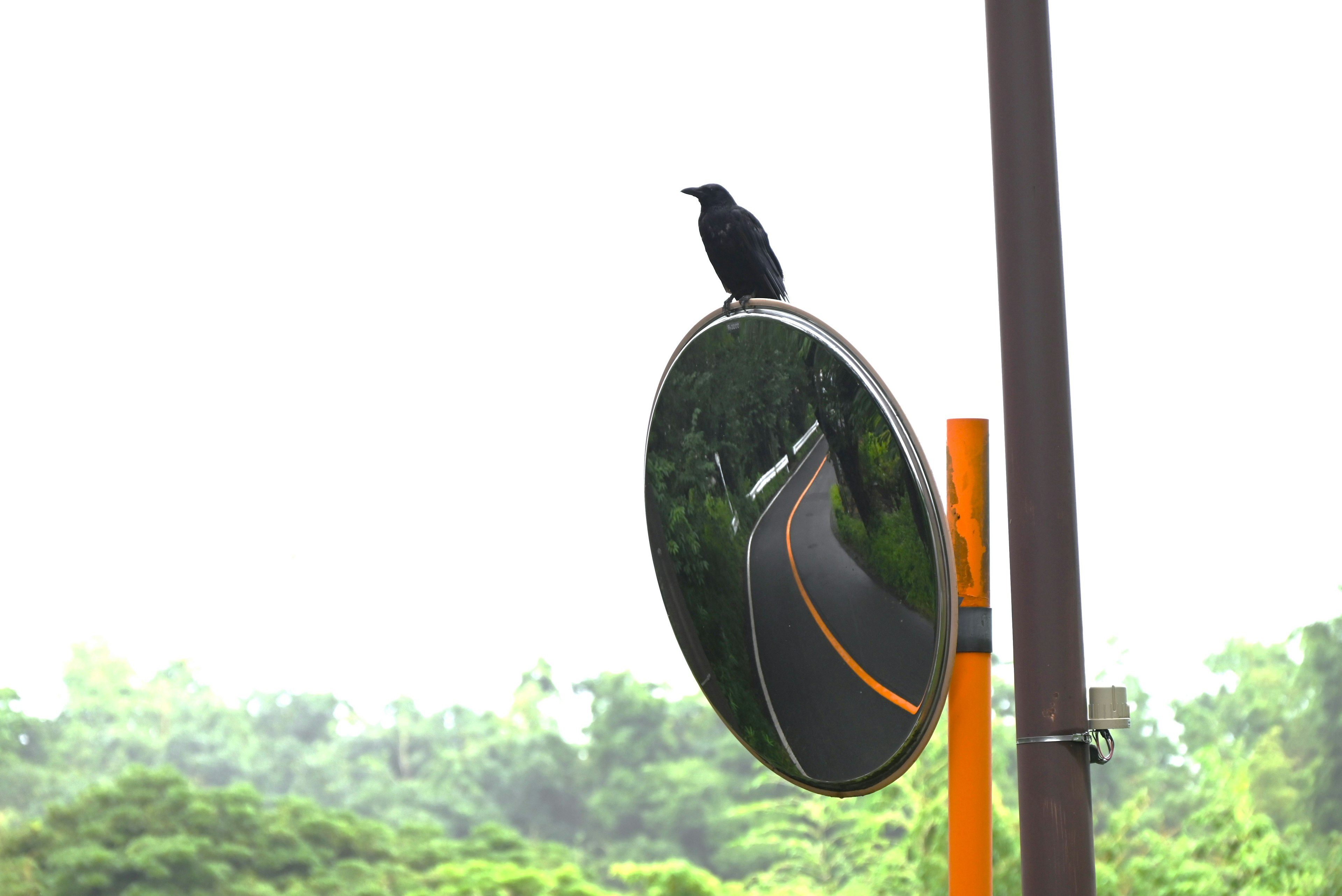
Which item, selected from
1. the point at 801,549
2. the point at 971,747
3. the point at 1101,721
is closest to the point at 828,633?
the point at 801,549

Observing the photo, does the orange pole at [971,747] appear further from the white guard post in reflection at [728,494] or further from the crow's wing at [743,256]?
the crow's wing at [743,256]

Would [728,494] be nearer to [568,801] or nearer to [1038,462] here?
[1038,462]

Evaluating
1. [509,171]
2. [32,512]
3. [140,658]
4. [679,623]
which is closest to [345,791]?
[140,658]

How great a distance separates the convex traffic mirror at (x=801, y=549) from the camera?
162 cm

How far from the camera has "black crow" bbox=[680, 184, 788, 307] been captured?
206 centimetres

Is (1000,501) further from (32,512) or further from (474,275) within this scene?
(32,512)

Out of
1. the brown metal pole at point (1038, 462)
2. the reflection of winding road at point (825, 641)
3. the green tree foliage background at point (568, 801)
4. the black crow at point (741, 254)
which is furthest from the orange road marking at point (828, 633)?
the green tree foliage background at point (568, 801)

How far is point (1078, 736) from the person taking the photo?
1751 mm

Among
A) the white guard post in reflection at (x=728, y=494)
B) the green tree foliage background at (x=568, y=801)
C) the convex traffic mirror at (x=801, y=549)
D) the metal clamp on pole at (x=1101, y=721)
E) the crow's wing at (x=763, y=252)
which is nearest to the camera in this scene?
the convex traffic mirror at (x=801, y=549)

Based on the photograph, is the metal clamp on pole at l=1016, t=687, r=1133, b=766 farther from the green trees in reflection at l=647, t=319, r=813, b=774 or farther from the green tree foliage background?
the green tree foliage background

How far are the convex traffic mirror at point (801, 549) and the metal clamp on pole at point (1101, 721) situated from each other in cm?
25

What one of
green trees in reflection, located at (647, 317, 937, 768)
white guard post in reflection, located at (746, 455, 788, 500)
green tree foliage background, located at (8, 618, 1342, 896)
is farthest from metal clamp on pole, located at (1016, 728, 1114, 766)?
green tree foliage background, located at (8, 618, 1342, 896)

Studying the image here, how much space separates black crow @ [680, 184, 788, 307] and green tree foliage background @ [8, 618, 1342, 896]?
6.57 meters

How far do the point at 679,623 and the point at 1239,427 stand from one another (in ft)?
28.7
